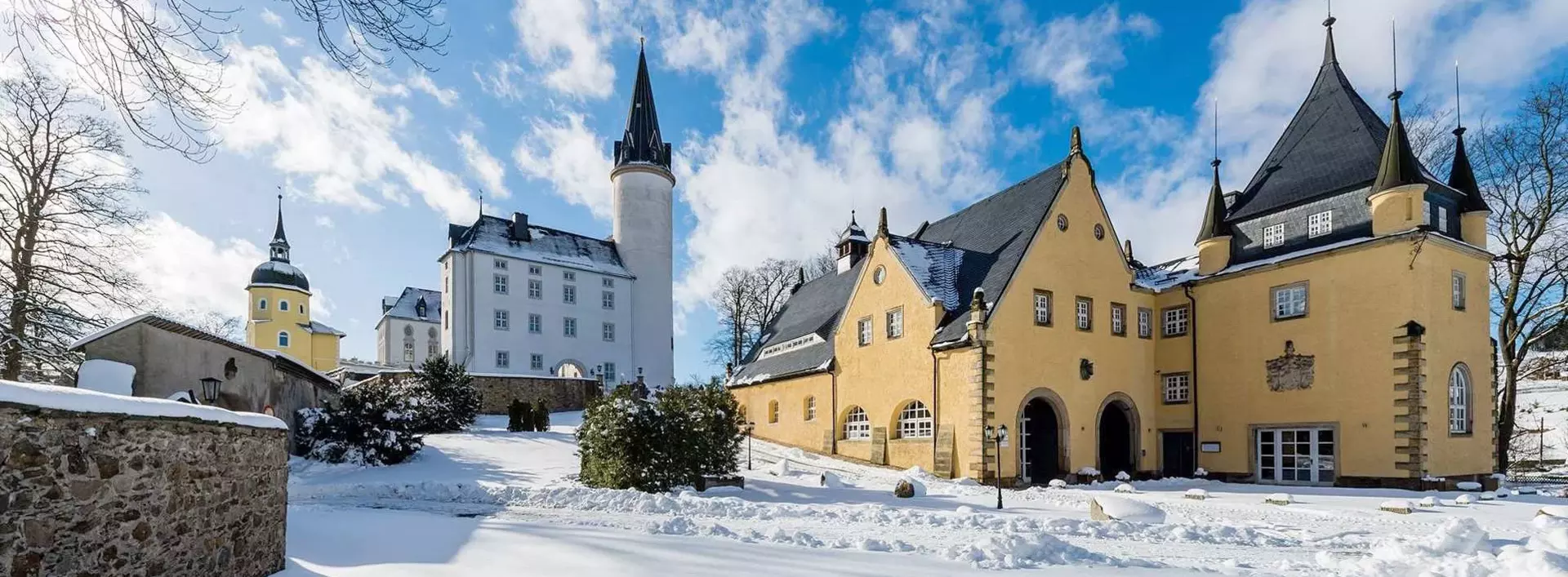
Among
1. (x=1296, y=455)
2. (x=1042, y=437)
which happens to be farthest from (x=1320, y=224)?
(x=1042, y=437)

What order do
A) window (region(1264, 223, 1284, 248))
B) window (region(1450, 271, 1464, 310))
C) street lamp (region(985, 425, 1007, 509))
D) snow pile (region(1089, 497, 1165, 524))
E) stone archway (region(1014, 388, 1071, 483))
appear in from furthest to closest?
window (region(1264, 223, 1284, 248)) → stone archway (region(1014, 388, 1071, 483)) → window (region(1450, 271, 1464, 310)) → street lamp (region(985, 425, 1007, 509)) → snow pile (region(1089, 497, 1165, 524))

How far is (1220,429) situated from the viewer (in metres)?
21.0

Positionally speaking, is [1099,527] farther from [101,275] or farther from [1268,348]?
[101,275]

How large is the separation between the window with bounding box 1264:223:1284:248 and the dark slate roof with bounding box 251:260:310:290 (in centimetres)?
6267

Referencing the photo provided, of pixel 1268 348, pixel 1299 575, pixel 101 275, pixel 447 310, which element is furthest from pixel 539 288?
pixel 1299 575

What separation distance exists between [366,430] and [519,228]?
88.1 feet

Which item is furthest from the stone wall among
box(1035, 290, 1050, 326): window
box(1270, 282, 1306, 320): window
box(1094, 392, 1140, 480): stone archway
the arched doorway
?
box(1270, 282, 1306, 320): window

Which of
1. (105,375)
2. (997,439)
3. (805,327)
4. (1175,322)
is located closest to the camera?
(105,375)

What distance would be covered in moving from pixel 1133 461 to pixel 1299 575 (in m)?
14.8

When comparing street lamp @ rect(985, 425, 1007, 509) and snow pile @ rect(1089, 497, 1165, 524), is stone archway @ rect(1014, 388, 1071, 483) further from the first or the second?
snow pile @ rect(1089, 497, 1165, 524)

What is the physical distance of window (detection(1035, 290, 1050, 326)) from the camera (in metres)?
19.6

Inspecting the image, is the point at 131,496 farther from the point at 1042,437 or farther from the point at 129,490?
the point at 1042,437

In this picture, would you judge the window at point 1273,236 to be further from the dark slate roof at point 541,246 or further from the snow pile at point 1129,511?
the dark slate roof at point 541,246

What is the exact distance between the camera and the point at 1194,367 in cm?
2169
